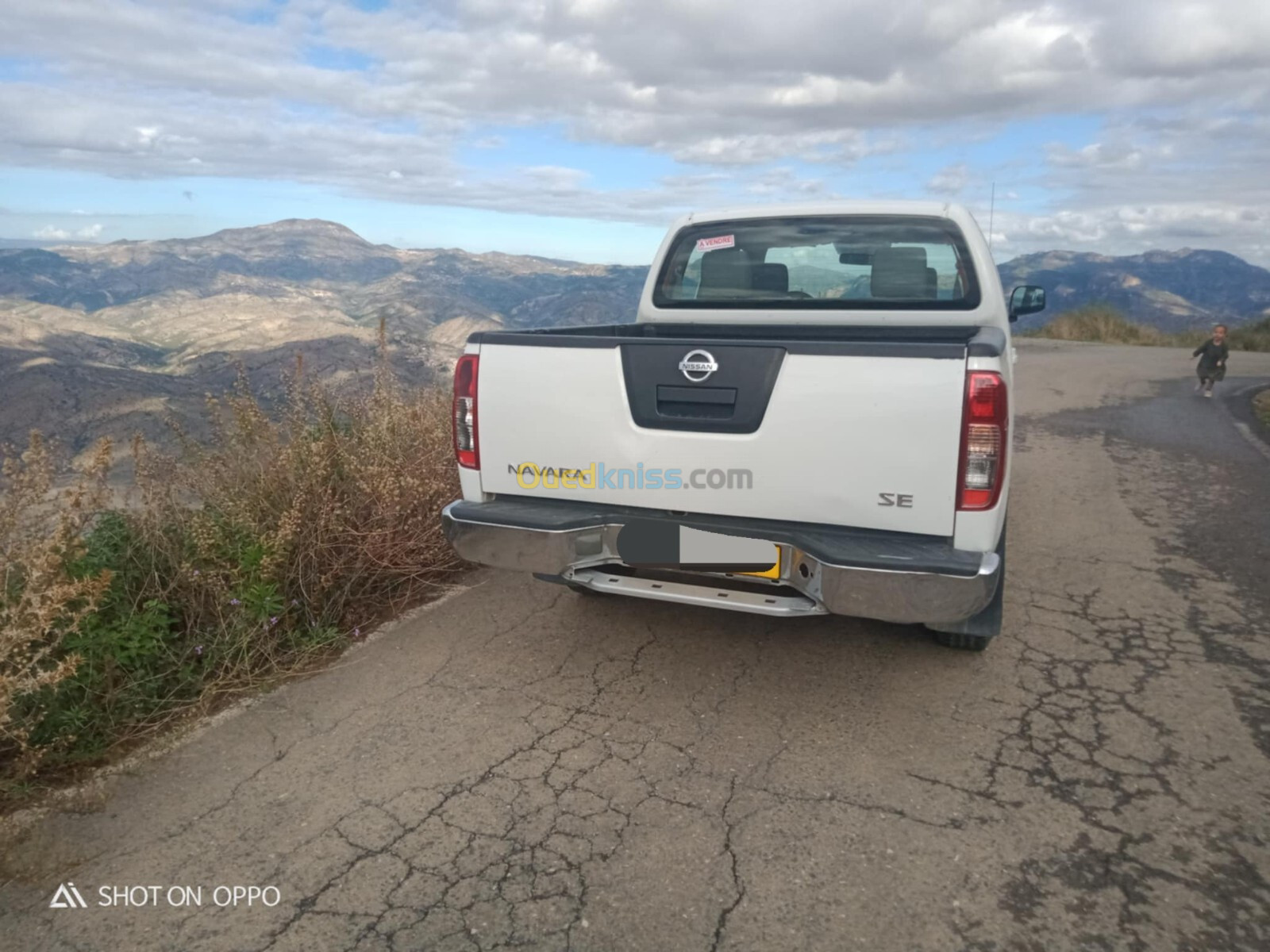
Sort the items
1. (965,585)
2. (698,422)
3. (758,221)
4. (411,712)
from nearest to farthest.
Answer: (965,585) → (698,422) → (411,712) → (758,221)

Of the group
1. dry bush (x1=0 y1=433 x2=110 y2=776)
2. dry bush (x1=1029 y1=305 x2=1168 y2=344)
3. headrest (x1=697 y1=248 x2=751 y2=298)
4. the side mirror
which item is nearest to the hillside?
headrest (x1=697 y1=248 x2=751 y2=298)

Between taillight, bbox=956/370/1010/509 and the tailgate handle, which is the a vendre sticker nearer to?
the tailgate handle

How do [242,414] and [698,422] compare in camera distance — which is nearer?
[698,422]

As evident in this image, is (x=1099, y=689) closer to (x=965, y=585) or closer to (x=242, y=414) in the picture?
(x=965, y=585)

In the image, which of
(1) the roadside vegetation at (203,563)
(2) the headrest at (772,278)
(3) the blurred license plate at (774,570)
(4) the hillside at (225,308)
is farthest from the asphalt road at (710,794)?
(4) the hillside at (225,308)

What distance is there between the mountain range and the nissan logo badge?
18305mm

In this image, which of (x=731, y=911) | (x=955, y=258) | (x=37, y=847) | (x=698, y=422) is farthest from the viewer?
(x=955, y=258)

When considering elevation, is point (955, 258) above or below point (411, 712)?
above

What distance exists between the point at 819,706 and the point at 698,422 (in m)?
1.30

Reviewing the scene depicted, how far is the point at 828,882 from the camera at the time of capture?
7.67 feet

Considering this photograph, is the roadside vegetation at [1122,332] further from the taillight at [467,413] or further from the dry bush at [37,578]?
the dry bush at [37,578]

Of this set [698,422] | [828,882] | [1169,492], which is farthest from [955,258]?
[1169,492]

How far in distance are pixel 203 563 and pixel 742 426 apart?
2762 mm

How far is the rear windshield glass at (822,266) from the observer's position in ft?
14.6
